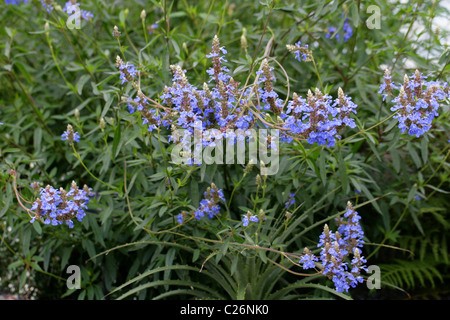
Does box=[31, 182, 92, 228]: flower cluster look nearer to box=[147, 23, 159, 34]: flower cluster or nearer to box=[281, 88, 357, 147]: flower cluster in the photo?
box=[281, 88, 357, 147]: flower cluster

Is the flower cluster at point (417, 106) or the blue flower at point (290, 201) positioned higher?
the flower cluster at point (417, 106)

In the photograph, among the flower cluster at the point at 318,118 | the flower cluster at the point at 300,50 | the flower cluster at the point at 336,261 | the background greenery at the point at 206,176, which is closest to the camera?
the flower cluster at the point at 318,118

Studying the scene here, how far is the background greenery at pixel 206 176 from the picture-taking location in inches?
106

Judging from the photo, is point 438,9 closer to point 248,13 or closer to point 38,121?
point 248,13

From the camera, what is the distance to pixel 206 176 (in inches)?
110

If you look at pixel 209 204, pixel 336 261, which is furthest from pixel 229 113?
pixel 336 261

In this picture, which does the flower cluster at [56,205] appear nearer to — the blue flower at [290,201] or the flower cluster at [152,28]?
the blue flower at [290,201]

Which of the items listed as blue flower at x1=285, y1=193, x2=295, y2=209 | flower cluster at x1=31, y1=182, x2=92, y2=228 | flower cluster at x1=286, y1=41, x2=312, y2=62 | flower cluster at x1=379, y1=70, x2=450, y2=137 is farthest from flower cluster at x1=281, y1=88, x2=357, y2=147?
flower cluster at x1=31, y1=182, x2=92, y2=228

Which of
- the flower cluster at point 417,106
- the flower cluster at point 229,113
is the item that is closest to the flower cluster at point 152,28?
the flower cluster at point 229,113

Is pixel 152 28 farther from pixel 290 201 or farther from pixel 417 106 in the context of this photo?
pixel 417 106
